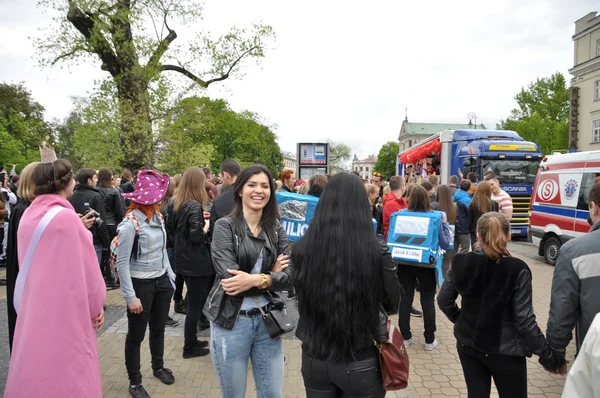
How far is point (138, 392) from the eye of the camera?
365 cm

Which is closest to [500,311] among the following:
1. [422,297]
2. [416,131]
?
[422,297]

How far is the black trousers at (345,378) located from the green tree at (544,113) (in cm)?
4159

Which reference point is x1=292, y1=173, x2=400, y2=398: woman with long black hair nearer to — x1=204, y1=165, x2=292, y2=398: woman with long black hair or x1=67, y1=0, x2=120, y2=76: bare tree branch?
x1=204, y1=165, x2=292, y2=398: woman with long black hair

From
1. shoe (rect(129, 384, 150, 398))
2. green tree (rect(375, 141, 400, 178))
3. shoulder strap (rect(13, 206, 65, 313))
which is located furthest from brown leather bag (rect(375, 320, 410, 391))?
green tree (rect(375, 141, 400, 178))

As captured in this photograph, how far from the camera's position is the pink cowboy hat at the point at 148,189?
3.57 metres

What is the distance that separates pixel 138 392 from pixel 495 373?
2.94 m

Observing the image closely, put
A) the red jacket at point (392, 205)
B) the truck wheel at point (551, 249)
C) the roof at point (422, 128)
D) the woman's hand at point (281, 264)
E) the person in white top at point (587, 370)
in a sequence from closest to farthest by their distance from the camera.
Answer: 1. the person in white top at point (587, 370)
2. the woman's hand at point (281, 264)
3. the red jacket at point (392, 205)
4. the truck wheel at point (551, 249)
5. the roof at point (422, 128)

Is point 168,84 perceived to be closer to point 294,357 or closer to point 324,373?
point 294,357

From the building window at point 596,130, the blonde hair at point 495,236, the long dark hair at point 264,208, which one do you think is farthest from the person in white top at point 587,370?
the building window at point 596,130

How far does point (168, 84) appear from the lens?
60.6 feet

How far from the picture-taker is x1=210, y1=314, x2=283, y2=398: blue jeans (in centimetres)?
243

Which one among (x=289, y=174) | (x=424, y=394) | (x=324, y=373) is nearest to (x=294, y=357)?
(x=424, y=394)

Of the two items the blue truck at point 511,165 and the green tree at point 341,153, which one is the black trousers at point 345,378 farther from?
the green tree at point 341,153

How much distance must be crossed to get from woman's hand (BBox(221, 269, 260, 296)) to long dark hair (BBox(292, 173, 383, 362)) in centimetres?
39
